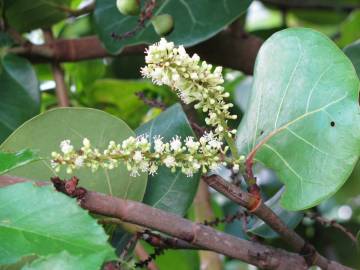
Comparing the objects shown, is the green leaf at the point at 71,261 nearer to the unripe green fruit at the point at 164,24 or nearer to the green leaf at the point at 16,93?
the unripe green fruit at the point at 164,24

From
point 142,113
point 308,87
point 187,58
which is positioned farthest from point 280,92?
point 142,113

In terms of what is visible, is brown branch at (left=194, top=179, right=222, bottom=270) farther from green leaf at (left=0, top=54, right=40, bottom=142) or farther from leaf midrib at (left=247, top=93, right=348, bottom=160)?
leaf midrib at (left=247, top=93, right=348, bottom=160)

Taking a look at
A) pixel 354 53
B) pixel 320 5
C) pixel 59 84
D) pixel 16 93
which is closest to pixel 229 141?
pixel 354 53

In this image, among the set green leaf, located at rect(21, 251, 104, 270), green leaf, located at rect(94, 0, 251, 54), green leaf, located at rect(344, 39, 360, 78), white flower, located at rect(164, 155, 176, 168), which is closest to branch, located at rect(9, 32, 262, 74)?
green leaf, located at rect(94, 0, 251, 54)

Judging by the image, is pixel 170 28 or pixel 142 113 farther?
pixel 142 113

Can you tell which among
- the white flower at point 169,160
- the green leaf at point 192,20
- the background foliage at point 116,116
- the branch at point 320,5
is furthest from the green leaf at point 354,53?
the branch at point 320,5

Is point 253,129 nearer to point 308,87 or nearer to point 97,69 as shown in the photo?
point 308,87
